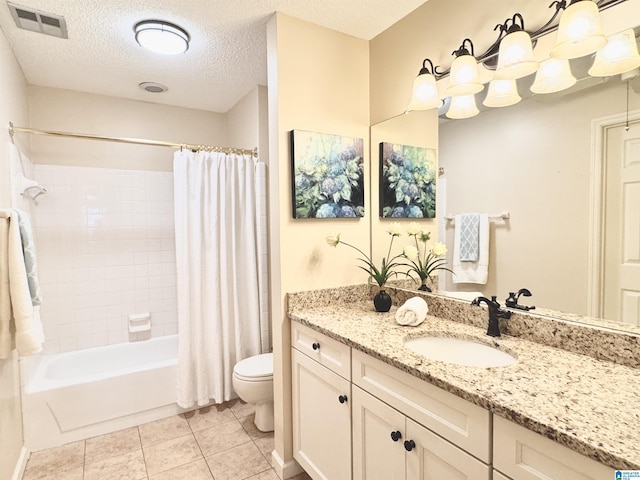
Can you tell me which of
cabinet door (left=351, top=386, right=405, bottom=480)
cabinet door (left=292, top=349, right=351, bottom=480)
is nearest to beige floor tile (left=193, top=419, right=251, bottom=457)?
cabinet door (left=292, top=349, right=351, bottom=480)

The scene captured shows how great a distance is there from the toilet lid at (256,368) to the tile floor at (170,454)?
42 centimetres

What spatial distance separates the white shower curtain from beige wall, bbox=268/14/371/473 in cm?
85

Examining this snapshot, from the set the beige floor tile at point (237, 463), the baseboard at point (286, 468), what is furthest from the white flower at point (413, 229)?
the beige floor tile at point (237, 463)

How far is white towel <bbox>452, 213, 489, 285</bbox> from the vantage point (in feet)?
5.33

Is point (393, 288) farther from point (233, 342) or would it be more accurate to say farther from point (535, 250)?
point (233, 342)

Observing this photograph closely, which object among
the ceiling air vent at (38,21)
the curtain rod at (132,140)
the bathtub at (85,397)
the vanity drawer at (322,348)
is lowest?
the bathtub at (85,397)

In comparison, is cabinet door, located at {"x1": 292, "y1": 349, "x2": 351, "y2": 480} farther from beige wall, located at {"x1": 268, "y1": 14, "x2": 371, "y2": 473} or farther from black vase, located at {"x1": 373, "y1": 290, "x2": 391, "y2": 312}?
black vase, located at {"x1": 373, "y1": 290, "x2": 391, "y2": 312}

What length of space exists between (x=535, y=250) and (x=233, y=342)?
7.09 feet

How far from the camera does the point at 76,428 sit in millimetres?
2277

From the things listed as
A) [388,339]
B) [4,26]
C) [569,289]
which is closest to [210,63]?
[4,26]

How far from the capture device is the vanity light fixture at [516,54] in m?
1.36

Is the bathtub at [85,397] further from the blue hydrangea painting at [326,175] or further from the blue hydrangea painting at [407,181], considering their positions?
the blue hydrangea painting at [407,181]

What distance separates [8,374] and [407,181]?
2.41 meters

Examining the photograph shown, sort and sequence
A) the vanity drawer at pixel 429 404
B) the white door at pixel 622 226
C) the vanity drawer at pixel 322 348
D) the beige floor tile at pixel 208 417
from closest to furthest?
the vanity drawer at pixel 429 404, the white door at pixel 622 226, the vanity drawer at pixel 322 348, the beige floor tile at pixel 208 417
